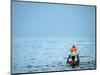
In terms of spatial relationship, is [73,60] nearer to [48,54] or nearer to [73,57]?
[73,57]

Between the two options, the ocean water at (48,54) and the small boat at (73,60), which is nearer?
the ocean water at (48,54)

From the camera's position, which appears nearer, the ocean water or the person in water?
the ocean water

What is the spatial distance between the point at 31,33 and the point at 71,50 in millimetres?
462

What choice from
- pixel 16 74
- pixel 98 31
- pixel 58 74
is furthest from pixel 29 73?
pixel 98 31

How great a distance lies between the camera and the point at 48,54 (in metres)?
2.34

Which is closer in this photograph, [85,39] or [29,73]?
[29,73]

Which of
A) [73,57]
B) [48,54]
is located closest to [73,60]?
[73,57]

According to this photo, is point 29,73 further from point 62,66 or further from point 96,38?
point 96,38

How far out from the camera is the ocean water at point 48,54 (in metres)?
2.24

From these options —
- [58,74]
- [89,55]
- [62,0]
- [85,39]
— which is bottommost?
[58,74]

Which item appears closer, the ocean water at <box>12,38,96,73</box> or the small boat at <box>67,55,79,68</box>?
the ocean water at <box>12,38,96,73</box>

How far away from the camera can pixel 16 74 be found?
7.30 ft

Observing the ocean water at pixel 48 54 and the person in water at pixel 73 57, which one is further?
the person in water at pixel 73 57

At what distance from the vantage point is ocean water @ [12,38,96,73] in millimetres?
2244
